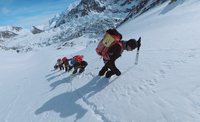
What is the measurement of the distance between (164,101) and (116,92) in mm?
1410

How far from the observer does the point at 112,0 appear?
192875mm

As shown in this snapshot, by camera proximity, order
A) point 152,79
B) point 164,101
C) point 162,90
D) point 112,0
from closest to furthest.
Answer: point 164,101 < point 162,90 < point 152,79 < point 112,0

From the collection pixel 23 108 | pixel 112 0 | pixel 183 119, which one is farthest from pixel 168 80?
pixel 112 0

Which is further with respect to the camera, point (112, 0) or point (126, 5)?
point (112, 0)

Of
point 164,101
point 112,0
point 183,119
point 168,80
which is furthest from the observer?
point 112,0

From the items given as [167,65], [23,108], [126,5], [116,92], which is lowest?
[167,65]

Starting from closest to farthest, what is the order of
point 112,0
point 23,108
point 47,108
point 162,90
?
point 162,90 < point 47,108 < point 23,108 < point 112,0

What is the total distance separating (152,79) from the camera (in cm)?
334

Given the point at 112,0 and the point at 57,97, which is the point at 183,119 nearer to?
the point at 57,97

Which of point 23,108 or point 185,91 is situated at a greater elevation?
point 23,108

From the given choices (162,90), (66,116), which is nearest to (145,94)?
(162,90)

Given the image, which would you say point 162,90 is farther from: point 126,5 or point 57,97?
point 126,5

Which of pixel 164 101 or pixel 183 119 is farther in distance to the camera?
pixel 164 101

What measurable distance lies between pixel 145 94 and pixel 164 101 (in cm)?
50
